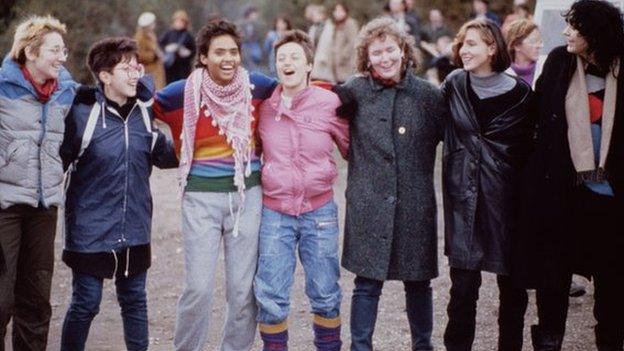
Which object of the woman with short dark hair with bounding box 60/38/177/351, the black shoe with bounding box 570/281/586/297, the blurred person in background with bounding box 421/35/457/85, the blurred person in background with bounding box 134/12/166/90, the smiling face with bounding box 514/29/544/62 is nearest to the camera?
the woman with short dark hair with bounding box 60/38/177/351

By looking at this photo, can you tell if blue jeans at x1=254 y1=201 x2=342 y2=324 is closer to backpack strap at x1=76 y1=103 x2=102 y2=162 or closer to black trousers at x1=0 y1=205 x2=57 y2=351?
backpack strap at x1=76 y1=103 x2=102 y2=162

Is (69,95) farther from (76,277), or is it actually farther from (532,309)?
(532,309)

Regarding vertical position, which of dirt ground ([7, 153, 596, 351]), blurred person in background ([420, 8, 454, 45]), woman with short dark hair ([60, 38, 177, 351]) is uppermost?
blurred person in background ([420, 8, 454, 45])

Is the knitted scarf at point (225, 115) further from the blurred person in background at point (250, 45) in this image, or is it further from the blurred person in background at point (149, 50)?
the blurred person in background at point (250, 45)

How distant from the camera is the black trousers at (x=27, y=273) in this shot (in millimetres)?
5324

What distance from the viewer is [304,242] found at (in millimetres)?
5555

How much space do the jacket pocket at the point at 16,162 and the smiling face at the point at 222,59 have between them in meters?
1.05

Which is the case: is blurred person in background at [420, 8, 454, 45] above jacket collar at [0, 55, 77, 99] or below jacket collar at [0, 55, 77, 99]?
above

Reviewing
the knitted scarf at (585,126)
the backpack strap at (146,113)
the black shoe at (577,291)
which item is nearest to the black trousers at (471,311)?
the knitted scarf at (585,126)

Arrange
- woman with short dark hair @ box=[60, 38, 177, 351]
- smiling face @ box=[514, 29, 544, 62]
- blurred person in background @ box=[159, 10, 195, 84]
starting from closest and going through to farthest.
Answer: woman with short dark hair @ box=[60, 38, 177, 351]
smiling face @ box=[514, 29, 544, 62]
blurred person in background @ box=[159, 10, 195, 84]

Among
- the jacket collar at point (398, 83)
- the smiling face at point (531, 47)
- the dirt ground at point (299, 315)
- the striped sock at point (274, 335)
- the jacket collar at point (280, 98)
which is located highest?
the smiling face at point (531, 47)

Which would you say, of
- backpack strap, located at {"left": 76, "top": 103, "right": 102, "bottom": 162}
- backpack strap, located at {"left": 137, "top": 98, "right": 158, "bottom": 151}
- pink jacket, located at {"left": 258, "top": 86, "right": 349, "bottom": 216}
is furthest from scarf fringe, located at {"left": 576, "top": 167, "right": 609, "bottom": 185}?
backpack strap, located at {"left": 76, "top": 103, "right": 102, "bottom": 162}

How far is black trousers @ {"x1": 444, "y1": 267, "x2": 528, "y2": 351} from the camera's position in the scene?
5.50 m

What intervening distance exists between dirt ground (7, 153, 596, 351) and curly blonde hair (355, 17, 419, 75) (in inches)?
75.2
